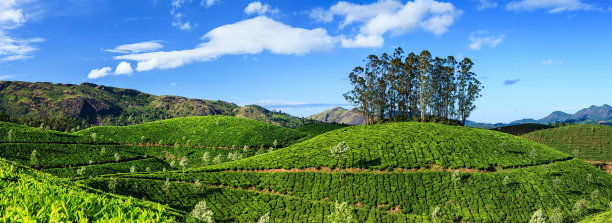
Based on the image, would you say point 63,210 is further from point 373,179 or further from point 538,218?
→ point 538,218

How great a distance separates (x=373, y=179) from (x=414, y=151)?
62.0ft

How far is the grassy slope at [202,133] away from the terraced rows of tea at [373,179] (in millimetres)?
28071

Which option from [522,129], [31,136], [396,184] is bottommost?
[396,184]

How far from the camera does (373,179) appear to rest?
6981 cm

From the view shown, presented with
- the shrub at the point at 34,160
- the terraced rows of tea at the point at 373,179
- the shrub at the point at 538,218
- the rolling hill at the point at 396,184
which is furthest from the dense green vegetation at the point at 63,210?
the shrub at the point at 34,160

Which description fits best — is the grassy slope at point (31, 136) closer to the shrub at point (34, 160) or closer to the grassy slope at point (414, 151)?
the shrub at point (34, 160)

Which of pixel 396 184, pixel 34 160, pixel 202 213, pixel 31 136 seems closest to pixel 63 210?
pixel 202 213

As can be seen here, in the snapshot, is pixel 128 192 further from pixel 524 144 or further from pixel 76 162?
pixel 524 144

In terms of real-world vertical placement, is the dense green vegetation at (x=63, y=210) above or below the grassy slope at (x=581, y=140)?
above

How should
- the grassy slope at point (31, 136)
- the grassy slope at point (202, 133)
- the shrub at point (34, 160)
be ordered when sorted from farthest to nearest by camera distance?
the grassy slope at point (202, 133) → the grassy slope at point (31, 136) → the shrub at point (34, 160)

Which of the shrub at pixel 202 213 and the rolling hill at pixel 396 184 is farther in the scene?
the rolling hill at pixel 396 184

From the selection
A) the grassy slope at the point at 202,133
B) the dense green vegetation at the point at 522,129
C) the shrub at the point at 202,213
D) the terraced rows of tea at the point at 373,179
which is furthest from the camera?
the dense green vegetation at the point at 522,129

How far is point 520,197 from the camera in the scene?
65500 mm

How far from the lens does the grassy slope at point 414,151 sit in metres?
76.6
